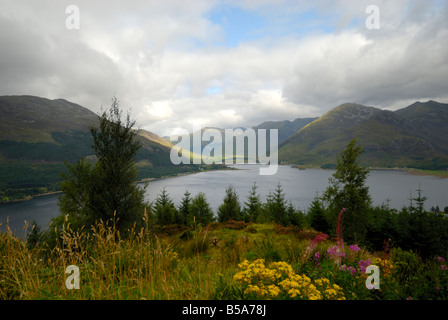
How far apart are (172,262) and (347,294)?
330 centimetres

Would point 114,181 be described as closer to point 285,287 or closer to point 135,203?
point 135,203

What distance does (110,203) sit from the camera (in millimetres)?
11562

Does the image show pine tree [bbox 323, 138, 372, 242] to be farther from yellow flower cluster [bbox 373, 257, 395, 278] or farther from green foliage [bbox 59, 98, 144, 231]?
green foliage [bbox 59, 98, 144, 231]

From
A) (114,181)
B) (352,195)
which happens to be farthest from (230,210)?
(114,181)

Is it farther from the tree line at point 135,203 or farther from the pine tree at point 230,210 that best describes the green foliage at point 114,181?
the pine tree at point 230,210

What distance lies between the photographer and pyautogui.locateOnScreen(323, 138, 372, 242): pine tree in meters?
20.3

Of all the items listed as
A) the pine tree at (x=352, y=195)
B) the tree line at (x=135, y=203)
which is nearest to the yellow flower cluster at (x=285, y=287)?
the tree line at (x=135, y=203)

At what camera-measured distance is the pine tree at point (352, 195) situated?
2027 centimetres

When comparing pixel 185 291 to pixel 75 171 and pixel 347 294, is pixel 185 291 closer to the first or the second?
pixel 347 294

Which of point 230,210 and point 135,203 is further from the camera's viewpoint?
point 230,210

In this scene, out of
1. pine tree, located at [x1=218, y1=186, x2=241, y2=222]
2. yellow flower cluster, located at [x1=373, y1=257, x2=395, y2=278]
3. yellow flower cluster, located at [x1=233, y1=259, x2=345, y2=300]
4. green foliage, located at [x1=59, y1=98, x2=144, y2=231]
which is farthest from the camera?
pine tree, located at [x1=218, y1=186, x2=241, y2=222]

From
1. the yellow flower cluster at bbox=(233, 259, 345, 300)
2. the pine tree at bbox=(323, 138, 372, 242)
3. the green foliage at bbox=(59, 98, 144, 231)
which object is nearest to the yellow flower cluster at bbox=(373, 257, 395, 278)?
the yellow flower cluster at bbox=(233, 259, 345, 300)

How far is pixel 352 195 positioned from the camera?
2061cm
